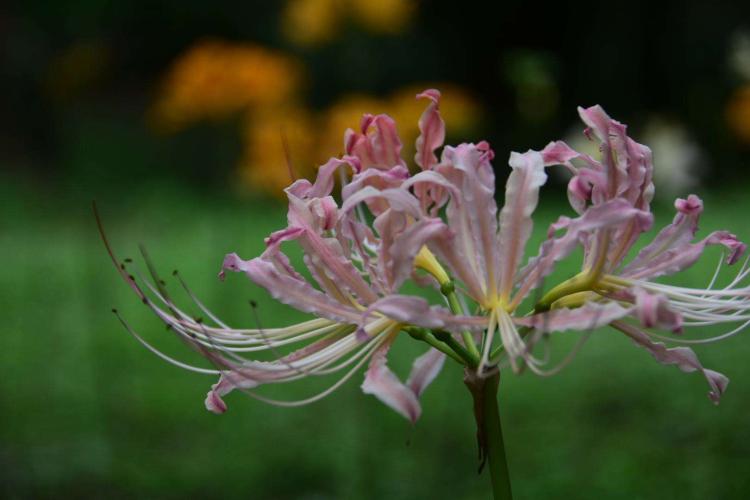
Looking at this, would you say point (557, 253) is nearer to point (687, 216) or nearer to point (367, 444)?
point (687, 216)

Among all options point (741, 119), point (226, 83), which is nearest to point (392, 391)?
point (226, 83)

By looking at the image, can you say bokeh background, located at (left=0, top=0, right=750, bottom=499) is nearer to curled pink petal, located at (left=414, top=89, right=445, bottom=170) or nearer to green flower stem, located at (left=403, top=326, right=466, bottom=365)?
curled pink petal, located at (left=414, top=89, right=445, bottom=170)

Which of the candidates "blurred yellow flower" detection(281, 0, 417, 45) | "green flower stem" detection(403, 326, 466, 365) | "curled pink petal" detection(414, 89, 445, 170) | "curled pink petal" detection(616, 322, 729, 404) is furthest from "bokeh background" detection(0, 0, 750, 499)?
"curled pink petal" detection(616, 322, 729, 404)

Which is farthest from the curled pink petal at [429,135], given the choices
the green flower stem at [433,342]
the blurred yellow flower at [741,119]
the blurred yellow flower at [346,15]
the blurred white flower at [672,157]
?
the blurred yellow flower at [741,119]

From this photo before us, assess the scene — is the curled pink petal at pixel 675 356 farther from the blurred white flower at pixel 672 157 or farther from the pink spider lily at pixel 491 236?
the blurred white flower at pixel 672 157

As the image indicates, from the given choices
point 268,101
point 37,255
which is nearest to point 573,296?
point 268,101

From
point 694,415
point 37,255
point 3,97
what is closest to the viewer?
point 694,415
